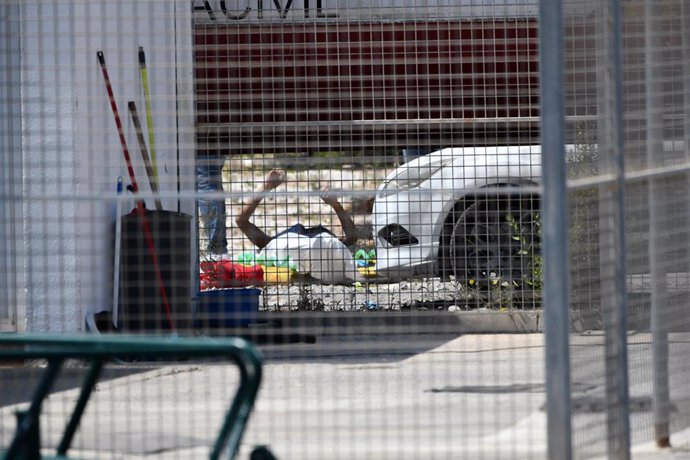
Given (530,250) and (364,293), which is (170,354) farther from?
(530,250)

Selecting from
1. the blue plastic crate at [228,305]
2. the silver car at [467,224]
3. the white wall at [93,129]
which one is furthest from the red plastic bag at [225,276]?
the silver car at [467,224]

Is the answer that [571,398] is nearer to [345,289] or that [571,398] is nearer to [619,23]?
[619,23]

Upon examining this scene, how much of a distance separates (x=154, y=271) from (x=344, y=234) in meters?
1.68

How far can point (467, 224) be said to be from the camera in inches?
349

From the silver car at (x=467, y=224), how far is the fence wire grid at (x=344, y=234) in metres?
0.04

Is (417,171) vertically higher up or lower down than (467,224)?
higher up

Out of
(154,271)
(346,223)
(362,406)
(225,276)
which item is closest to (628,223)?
(362,406)

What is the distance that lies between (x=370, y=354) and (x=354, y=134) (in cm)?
157

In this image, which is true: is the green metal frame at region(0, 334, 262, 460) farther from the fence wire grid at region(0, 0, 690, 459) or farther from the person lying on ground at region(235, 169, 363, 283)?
the person lying on ground at region(235, 169, 363, 283)

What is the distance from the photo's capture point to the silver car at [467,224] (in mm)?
8461

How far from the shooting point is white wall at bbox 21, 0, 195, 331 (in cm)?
698

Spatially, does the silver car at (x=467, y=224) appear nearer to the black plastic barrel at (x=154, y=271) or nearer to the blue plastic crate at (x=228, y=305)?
the blue plastic crate at (x=228, y=305)

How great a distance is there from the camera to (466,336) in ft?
28.8

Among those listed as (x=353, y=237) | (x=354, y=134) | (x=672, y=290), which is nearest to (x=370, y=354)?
(x=353, y=237)
